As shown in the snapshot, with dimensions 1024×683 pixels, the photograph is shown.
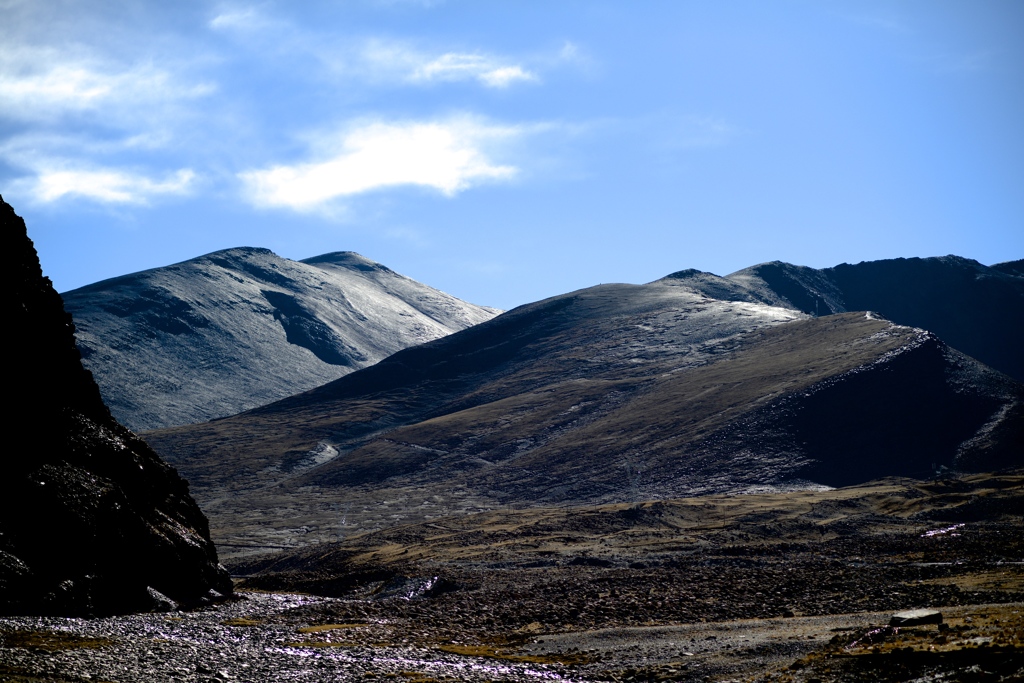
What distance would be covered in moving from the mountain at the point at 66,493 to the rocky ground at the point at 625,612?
349 centimetres

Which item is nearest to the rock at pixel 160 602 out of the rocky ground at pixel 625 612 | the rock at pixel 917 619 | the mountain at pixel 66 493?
the mountain at pixel 66 493

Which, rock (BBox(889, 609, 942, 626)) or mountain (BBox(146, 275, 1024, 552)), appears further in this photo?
mountain (BBox(146, 275, 1024, 552))

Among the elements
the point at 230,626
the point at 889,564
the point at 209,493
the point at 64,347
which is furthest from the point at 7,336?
the point at 209,493

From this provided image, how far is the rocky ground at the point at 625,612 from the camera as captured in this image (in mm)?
37375

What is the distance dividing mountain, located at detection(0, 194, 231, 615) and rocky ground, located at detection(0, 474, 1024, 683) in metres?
3.49

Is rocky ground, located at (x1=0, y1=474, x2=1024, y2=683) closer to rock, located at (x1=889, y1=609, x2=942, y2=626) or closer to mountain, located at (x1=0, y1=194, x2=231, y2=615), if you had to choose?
rock, located at (x1=889, y1=609, x2=942, y2=626)

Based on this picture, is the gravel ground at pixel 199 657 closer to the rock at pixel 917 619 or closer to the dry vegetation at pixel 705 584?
the dry vegetation at pixel 705 584

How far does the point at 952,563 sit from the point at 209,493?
154 meters

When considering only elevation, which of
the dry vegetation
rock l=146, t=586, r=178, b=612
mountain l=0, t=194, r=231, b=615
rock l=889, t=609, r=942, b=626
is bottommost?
the dry vegetation

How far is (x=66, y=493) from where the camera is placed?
54969 millimetres

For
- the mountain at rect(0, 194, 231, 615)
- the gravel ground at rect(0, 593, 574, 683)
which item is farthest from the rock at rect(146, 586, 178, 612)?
the gravel ground at rect(0, 593, 574, 683)

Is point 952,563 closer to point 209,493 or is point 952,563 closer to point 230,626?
point 230,626

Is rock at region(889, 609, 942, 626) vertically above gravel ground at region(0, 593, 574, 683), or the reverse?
gravel ground at region(0, 593, 574, 683)

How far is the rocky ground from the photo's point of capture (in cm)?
3738
